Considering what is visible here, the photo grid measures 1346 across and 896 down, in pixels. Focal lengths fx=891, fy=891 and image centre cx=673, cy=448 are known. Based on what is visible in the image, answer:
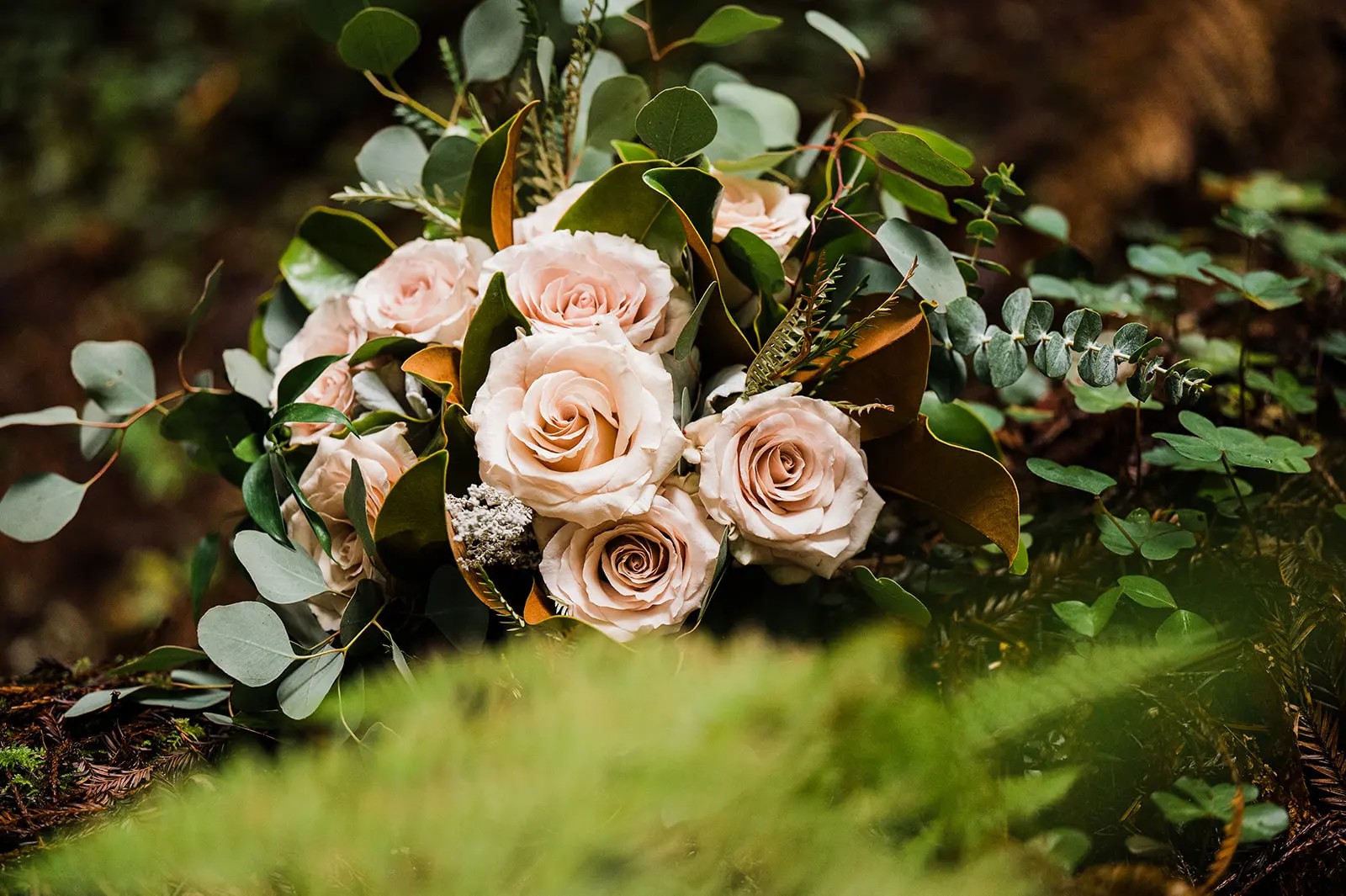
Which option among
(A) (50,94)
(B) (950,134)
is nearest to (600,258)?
(B) (950,134)

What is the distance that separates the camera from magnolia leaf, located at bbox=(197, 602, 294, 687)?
0.52 meters

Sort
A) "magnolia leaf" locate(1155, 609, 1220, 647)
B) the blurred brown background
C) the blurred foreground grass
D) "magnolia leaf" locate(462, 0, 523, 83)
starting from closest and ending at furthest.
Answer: the blurred foreground grass
"magnolia leaf" locate(1155, 609, 1220, 647)
"magnolia leaf" locate(462, 0, 523, 83)
the blurred brown background

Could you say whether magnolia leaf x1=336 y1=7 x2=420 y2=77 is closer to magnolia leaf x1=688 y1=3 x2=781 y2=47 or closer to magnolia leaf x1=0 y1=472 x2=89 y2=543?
magnolia leaf x1=688 y1=3 x2=781 y2=47

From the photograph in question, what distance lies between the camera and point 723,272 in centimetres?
59

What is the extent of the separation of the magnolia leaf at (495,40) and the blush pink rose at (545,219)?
17cm

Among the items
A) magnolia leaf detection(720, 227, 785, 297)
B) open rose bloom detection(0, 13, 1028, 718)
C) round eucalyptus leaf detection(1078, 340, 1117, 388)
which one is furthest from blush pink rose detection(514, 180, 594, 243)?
round eucalyptus leaf detection(1078, 340, 1117, 388)

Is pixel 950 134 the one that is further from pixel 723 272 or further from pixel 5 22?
pixel 5 22

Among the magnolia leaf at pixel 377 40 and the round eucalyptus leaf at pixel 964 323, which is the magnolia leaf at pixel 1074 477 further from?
the magnolia leaf at pixel 377 40

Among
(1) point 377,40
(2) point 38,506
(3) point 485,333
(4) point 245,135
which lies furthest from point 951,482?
(4) point 245,135

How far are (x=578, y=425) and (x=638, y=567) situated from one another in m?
0.09

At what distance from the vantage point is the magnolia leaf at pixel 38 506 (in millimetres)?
651

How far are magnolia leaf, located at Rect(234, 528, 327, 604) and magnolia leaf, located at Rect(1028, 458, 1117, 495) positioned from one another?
0.46m

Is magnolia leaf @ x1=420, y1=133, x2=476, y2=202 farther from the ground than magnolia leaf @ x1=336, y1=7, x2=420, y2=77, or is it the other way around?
magnolia leaf @ x1=336, y1=7, x2=420, y2=77

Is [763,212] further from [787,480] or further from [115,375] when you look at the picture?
[115,375]
